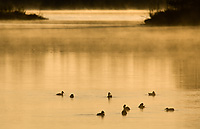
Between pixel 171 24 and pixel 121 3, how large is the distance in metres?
61.5

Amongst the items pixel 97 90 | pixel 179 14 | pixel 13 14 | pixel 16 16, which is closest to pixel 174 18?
pixel 179 14

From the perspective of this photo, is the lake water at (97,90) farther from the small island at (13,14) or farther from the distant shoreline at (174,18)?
the small island at (13,14)

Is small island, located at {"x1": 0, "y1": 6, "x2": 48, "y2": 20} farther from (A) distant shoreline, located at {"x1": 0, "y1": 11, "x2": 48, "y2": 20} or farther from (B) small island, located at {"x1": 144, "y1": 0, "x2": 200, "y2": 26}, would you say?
(B) small island, located at {"x1": 144, "y1": 0, "x2": 200, "y2": 26}

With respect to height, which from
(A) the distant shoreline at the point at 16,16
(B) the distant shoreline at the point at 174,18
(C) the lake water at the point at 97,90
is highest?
(A) the distant shoreline at the point at 16,16

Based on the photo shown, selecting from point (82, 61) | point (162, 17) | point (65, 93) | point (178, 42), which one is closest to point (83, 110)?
point (65, 93)

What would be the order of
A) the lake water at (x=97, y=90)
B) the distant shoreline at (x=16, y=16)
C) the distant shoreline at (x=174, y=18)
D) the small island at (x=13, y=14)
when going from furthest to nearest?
the distant shoreline at (x=16, y=16), the small island at (x=13, y=14), the distant shoreline at (x=174, y=18), the lake water at (x=97, y=90)

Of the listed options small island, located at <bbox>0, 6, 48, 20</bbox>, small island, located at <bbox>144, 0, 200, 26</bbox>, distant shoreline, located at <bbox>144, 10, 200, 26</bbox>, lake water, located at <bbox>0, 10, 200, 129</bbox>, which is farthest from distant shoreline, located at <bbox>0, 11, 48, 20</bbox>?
lake water, located at <bbox>0, 10, 200, 129</bbox>

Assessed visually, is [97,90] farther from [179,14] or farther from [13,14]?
[13,14]

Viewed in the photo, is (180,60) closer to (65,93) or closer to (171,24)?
(65,93)

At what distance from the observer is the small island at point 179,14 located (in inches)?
2921

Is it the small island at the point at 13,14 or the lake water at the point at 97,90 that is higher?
the small island at the point at 13,14

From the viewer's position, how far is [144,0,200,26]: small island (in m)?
74.2

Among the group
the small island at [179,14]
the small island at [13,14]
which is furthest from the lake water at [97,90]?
the small island at [13,14]

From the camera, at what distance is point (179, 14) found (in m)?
74.6
